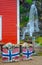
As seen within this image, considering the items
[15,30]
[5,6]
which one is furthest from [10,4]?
[15,30]

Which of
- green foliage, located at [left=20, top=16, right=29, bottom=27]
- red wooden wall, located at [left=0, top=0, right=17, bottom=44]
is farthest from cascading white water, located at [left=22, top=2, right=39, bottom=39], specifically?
red wooden wall, located at [left=0, top=0, right=17, bottom=44]

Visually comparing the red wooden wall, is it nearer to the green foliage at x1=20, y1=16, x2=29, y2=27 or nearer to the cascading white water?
the cascading white water

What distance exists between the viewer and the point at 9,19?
1323 cm

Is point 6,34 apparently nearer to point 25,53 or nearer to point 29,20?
point 25,53

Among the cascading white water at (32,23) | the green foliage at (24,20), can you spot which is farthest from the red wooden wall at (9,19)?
the green foliage at (24,20)

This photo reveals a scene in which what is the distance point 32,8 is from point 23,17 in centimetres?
128

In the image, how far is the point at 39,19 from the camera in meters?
24.2

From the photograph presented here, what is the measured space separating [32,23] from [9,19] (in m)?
9.87

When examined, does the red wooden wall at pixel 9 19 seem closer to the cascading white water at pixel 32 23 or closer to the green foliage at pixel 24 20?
the cascading white water at pixel 32 23

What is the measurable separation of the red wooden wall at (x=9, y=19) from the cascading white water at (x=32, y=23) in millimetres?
7582

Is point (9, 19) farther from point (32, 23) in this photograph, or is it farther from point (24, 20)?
point (24, 20)

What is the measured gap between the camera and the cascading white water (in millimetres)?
21653

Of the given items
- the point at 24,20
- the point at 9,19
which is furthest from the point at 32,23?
the point at 9,19

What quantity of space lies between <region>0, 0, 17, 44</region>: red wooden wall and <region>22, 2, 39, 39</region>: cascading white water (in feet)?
24.9
